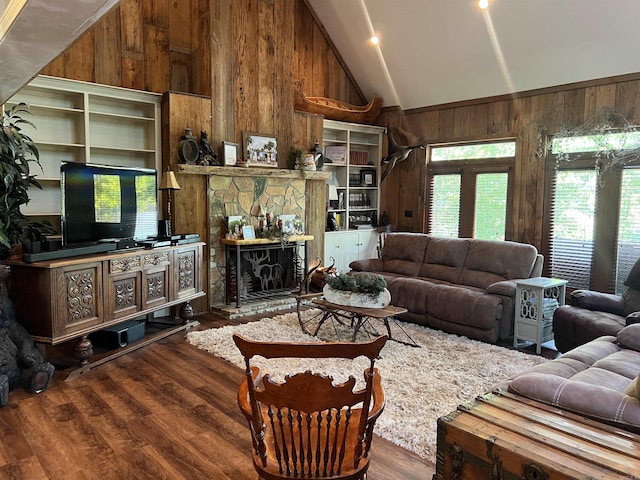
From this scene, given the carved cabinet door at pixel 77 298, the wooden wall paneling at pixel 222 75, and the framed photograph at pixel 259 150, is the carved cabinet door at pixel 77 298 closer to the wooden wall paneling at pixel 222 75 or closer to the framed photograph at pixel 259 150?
the wooden wall paneling at pixel 222 75

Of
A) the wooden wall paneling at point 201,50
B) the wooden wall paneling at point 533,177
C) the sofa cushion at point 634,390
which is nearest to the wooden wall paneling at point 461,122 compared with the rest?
the wooden wall paneling at point 533,177

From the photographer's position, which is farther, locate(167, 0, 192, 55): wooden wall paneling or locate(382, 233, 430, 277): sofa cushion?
locate(382, 233, 430, 277): sofa cushion

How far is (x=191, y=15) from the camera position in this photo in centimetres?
589

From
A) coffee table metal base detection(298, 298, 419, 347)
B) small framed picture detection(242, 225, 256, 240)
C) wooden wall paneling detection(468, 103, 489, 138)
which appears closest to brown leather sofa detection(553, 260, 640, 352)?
coffee table metal base detection(298, 298, 419, 347)

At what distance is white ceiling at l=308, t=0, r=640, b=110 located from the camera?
505cm

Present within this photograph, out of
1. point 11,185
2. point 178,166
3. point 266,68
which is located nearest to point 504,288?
point 178,166

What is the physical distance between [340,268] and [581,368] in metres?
5.04

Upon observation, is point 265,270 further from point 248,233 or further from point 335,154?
point 335,154

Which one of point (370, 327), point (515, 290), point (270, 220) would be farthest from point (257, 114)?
point (515, 290)

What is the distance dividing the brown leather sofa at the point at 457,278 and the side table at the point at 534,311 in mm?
Result: 137

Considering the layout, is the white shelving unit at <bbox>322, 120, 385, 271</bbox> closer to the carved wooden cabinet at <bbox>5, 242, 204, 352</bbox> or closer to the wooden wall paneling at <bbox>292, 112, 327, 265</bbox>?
the wooden wall paneling at <bbox>292, 112, 327, 265</bbox>

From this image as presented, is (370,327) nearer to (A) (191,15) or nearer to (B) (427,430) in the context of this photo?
(B) (427,430)

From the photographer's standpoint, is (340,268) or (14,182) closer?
(14,182)

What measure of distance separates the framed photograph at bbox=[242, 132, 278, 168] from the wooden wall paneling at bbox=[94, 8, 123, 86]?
1634 millimetres
